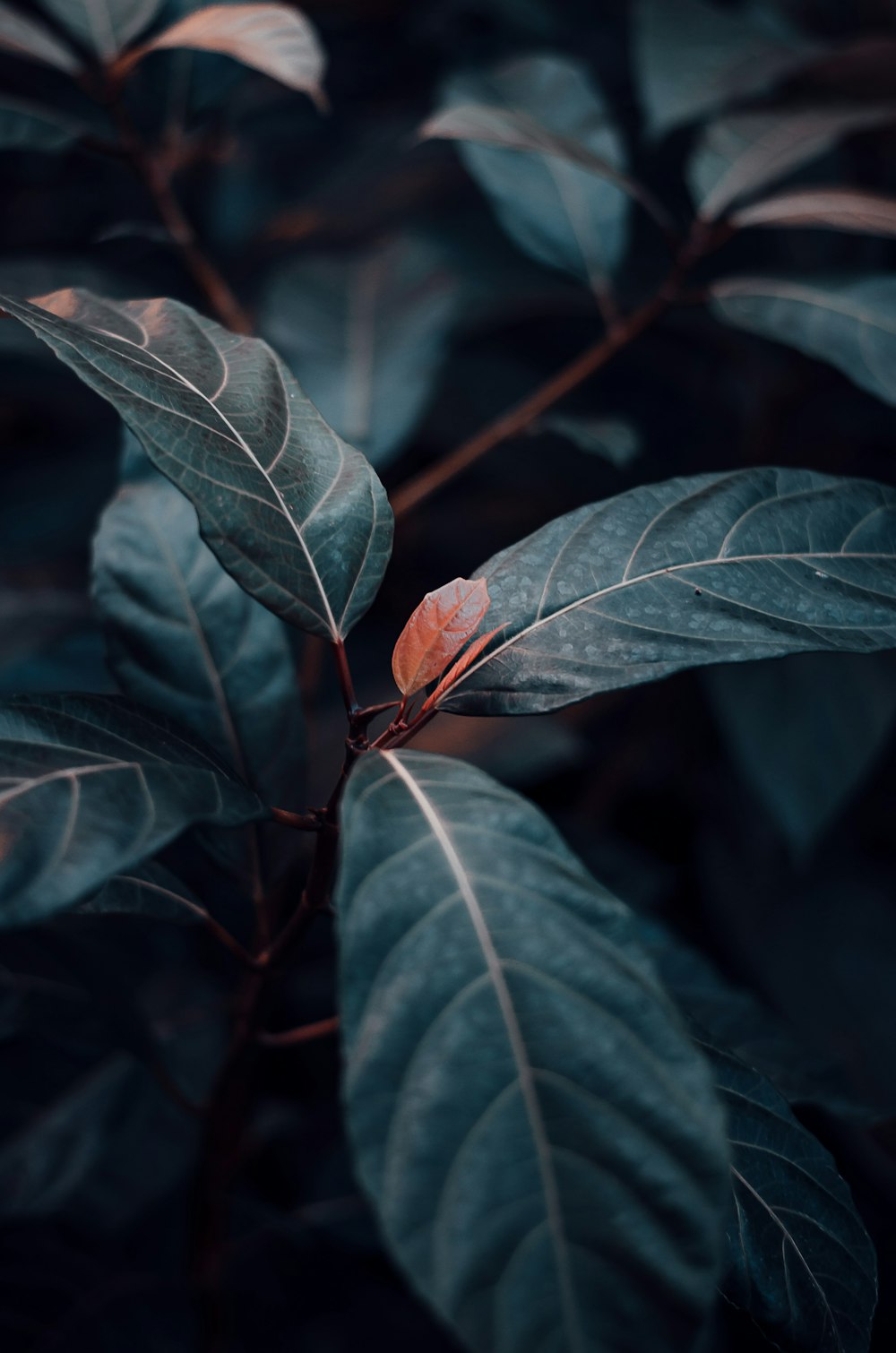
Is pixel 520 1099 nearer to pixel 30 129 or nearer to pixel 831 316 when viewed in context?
pixel 831 316

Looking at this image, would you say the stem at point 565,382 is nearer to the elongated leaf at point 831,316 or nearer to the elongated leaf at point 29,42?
the elongated leaf at point 831,316

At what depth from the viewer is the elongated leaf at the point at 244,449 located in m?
0.42

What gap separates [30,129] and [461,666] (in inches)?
29.5

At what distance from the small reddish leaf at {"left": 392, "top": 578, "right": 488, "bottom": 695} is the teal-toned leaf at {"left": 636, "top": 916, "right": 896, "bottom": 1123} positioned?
287 millimetres

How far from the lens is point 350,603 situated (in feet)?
1.54

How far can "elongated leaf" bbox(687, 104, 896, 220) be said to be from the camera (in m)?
0.86

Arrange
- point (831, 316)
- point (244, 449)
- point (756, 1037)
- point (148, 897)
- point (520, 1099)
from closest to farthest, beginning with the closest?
point (520, 1099)
point (244, 449)
point (148, 897)
point (756, 1037)
point (831, 316)

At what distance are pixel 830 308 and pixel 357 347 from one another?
0.48m

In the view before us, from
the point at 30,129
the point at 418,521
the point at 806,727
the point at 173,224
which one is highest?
the point at 30,129

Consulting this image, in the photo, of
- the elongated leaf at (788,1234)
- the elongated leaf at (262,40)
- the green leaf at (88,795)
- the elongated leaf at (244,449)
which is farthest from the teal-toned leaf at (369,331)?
the elongated leaf at (788,1234)

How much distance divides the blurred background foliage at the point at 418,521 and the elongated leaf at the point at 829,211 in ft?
0.19

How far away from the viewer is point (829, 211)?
819 mm

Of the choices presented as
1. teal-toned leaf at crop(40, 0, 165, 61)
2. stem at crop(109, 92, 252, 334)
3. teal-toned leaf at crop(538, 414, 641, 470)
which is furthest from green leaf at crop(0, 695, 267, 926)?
teal-toned leaf at crop(40, 0, 165, 61)

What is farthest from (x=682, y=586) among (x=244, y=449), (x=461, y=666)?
(x=244, y=449)
